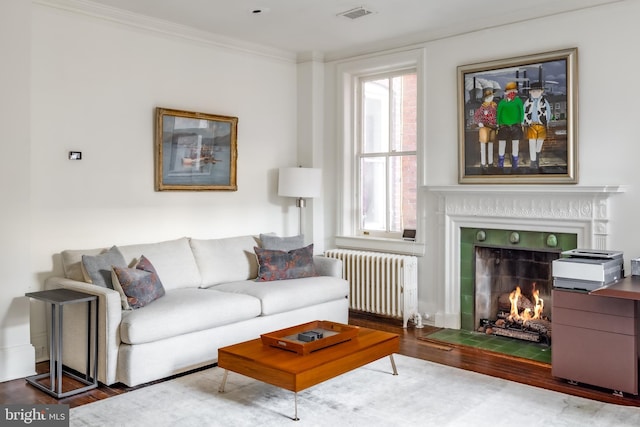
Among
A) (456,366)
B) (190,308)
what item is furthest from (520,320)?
(190,308)

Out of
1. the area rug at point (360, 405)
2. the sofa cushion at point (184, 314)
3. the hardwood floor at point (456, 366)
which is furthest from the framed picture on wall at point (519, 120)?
the sofa cushion at point (184, 314)

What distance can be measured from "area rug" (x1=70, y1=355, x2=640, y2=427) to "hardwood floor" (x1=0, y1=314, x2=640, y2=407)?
0.13 meters

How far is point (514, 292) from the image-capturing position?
16.9 feet

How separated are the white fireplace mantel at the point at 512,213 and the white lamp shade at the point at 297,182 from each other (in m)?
1.26

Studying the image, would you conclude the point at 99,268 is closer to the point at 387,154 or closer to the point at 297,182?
the point at 297,182

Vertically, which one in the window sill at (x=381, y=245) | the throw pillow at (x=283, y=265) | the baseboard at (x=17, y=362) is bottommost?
the baseboard at (x=17, y=362)

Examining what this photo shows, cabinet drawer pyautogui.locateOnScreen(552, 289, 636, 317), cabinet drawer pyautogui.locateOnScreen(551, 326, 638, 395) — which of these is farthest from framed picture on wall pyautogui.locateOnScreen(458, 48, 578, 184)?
cabinet drawer pyautogui.locateOnScreen(551, 326, 638, 395)

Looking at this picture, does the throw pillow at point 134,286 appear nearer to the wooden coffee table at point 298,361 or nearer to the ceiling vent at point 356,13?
the wooden coffee table at point 298,361

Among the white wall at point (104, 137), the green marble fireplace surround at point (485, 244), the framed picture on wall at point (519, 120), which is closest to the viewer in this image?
the white wall at point (104, 137)

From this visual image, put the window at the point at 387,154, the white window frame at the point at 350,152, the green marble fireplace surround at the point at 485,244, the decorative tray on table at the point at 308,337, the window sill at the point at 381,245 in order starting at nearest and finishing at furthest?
the decorative tray on table at the point at 308,337
the green marble fireplace surround at the point at 485,244
the window sill at the point at 381,245
the window at the point at 387,154
the white window frame at the point at 350,152

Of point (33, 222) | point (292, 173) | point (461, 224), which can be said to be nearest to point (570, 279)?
point (461, 224)

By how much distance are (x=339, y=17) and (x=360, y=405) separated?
3267 mm

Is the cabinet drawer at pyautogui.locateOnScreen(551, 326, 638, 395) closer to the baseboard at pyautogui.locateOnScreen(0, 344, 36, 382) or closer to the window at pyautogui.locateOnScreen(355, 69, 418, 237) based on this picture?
the window at pyautogui.locateOnScreen(355, 69, 418, 237)

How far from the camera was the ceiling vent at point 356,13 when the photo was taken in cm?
474
